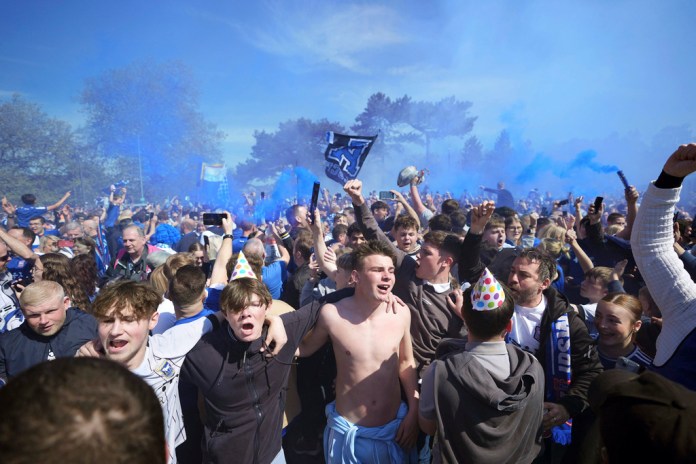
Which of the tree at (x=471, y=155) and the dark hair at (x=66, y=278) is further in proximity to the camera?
the tree at (x=471, y=155)

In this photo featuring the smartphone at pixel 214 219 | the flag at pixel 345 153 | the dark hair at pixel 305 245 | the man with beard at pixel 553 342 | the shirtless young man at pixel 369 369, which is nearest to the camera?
the man with beard at pixel 553 342

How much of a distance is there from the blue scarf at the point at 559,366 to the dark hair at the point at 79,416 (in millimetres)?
2830

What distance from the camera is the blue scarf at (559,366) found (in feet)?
9.27

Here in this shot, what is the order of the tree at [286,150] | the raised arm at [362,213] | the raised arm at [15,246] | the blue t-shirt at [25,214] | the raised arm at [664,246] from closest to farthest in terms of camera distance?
the raised arm at [664,246] < the raised arm at [362,213] < the raised arm at [15,246] < the blue t-shirt at [25,214] < the tree at [286,150]

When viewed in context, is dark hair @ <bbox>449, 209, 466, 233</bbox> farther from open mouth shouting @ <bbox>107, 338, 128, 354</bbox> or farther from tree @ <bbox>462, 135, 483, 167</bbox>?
tree @ <bbox>462, 135, 483, 167</bbox>

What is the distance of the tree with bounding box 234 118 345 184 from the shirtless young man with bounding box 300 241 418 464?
52666 mm

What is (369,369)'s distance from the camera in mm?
2982

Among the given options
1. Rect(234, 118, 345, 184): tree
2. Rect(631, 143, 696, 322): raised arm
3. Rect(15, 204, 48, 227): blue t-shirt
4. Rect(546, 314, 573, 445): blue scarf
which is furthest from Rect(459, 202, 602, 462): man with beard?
Rect(234, 118, 345, 184): tree

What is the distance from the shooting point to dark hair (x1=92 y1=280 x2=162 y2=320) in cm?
233

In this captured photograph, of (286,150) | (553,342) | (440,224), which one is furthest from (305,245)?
(286,150)

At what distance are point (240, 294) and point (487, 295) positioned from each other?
1.64 metres

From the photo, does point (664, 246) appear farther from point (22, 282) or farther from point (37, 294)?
point (22, 282)

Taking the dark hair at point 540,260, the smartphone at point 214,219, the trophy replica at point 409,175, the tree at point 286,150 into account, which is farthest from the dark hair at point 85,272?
the tree at point 286,150

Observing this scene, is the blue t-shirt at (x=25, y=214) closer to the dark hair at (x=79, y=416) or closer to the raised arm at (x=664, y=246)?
the dark hair at (x=79, y=416)
